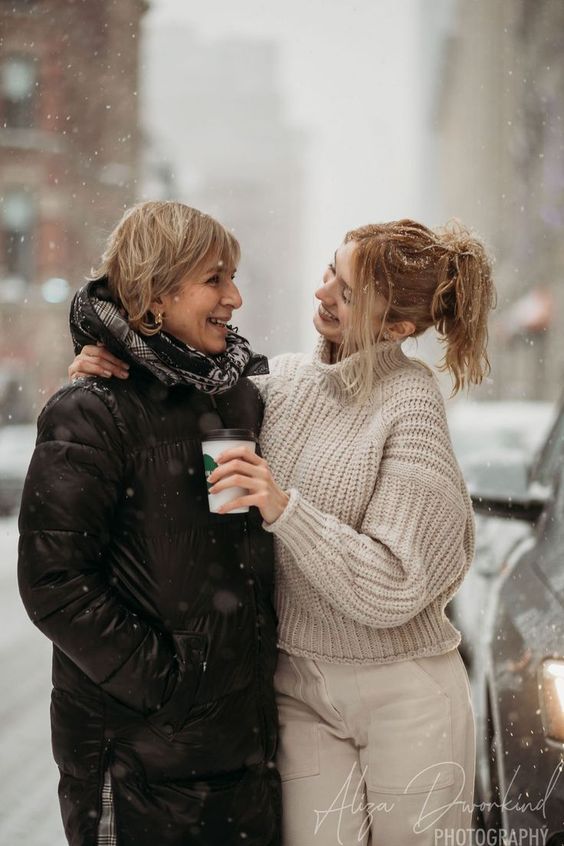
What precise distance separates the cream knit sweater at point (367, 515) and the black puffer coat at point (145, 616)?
0.19m

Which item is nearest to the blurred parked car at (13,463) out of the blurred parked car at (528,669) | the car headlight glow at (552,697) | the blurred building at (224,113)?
the blurred parked car at (528,669)

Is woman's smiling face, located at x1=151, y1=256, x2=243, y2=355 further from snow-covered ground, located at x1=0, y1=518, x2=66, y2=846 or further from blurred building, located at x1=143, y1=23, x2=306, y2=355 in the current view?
blurred building, located at x1=143, y1=23, x2=306, y2=355

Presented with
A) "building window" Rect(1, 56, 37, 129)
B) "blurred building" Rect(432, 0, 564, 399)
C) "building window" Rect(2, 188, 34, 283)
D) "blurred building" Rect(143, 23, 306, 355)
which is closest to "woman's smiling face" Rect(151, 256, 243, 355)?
"blurred building" Rect(432, 0, 564, 399)

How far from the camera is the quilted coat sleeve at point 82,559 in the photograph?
180 centimetres

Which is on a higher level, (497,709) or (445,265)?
(445,265)

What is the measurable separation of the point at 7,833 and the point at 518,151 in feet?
79.8

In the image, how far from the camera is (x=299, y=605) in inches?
86.4

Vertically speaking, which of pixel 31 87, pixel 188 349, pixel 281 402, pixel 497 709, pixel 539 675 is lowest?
pixel 497 709

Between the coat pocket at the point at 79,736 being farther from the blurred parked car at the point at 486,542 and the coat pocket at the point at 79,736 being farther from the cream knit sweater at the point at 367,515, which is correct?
the blurred parked car at the point at 486,542

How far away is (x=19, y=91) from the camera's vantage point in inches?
797

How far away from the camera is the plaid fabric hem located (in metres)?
1.92

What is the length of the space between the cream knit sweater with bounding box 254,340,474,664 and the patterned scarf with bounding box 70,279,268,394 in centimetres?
34

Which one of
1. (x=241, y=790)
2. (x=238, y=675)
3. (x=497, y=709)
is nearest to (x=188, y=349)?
(x=238, y=675)

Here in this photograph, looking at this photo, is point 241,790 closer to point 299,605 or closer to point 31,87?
point 299,605
